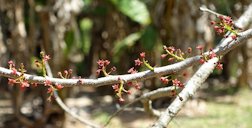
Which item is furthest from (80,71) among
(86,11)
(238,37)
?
(238,37)

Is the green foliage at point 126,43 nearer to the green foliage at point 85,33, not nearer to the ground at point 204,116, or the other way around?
the green foliage at point 85,33

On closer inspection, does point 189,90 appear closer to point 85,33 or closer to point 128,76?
point 128,76

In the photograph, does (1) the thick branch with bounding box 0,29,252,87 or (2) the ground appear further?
(2) the ground

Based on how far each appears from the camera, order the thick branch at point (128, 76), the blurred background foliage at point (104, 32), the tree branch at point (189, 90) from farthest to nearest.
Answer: the blurred background foliage at point (104, 32), the tree branch at point (189, 90), the thick branch at point (128, 76)

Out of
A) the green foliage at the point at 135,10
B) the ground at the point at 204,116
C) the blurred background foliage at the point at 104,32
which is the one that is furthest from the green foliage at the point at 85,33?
the green foliage at the point at 135,10

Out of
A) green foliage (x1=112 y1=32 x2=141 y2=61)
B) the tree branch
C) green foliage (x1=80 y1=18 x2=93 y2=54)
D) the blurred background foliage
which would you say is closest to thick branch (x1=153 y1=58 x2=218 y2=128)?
the tree branch

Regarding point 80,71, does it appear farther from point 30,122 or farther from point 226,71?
point 30,122

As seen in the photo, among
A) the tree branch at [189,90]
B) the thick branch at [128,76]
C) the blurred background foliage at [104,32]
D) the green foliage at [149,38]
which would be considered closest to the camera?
the thick branch at [128,76]

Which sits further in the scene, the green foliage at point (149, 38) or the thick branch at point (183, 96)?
the green foliage at point (149, 38)

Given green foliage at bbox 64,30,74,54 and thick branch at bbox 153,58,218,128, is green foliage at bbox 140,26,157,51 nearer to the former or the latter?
green foliage at bbox 64,30,74,54

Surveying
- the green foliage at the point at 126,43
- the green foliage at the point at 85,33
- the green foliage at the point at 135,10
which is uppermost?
the green foliage at the point at 85,33
